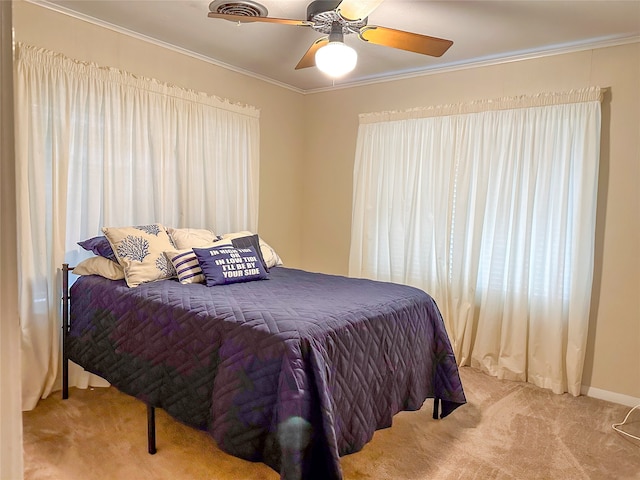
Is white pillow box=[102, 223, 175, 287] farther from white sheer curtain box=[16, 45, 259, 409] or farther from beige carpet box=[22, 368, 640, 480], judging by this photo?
beige carpet box=[22, 368, 640, 480]

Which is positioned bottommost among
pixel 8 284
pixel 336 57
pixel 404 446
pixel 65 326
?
pixel 404 446

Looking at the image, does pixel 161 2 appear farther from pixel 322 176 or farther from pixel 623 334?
pixel 623 334

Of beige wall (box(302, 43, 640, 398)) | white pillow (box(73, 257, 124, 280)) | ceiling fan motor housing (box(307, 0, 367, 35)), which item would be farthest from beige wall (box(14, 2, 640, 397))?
ceiling fan motor housing (box(307, 0, 367, 35))

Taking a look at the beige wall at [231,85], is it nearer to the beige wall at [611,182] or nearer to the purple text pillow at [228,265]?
the purple text pillow at [228,265]

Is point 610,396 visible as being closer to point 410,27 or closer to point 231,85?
point 410,27

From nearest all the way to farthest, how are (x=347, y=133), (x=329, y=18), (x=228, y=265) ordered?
(x=329, y=18)
(x=228, y=265)
(x=347, y=133)

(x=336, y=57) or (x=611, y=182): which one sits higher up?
(x=336, y=57)

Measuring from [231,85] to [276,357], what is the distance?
289cm

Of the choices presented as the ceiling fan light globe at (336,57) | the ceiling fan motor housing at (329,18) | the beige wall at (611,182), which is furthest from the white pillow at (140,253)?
the beige wall at (611,182)

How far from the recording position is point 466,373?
11.7ft

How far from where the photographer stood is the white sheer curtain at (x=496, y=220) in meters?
3.19

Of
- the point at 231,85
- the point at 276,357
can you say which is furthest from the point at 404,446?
the point at 231,85

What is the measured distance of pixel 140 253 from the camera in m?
2.82

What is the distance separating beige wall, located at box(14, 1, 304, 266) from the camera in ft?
9.26
